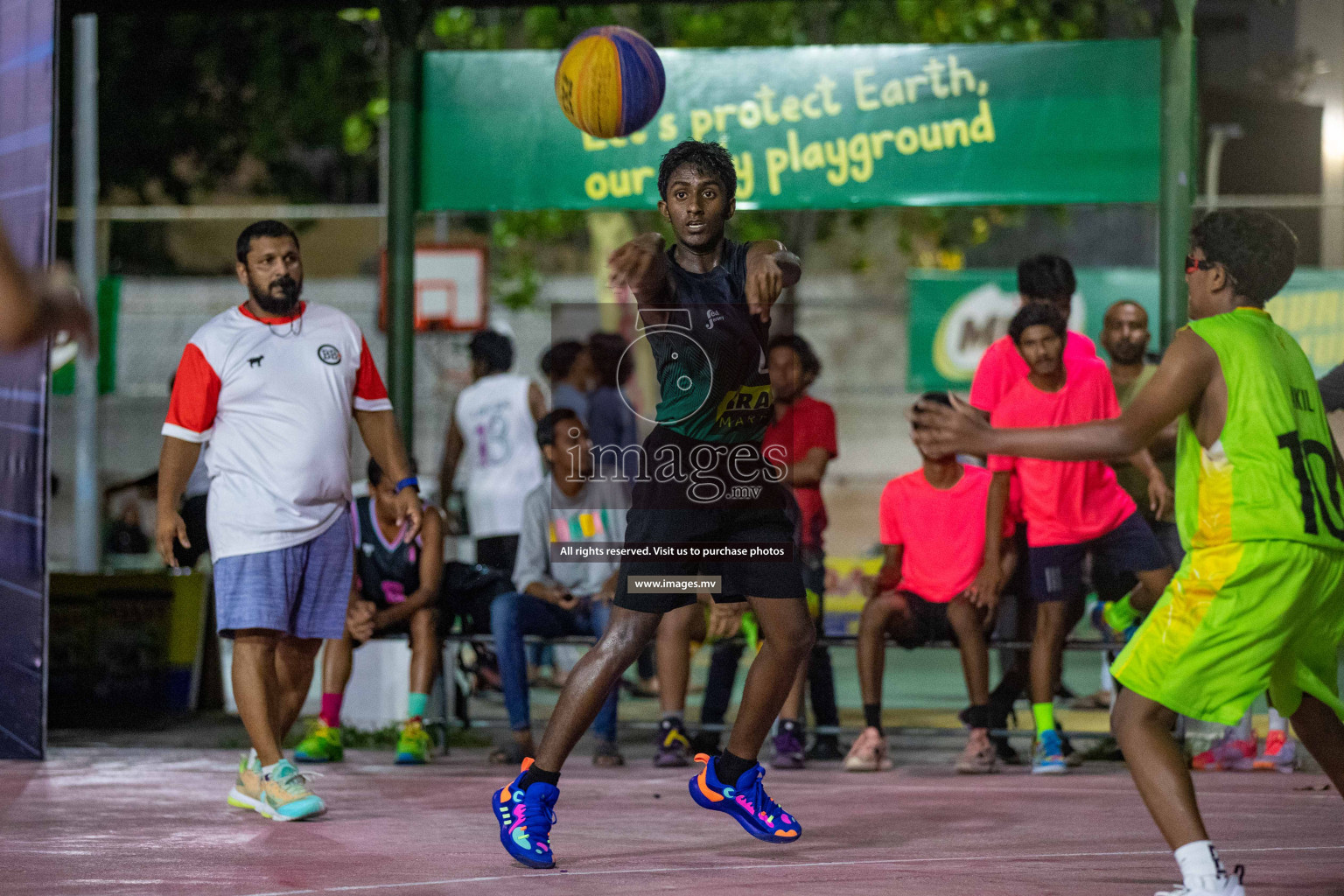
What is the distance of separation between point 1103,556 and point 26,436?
5095 mm

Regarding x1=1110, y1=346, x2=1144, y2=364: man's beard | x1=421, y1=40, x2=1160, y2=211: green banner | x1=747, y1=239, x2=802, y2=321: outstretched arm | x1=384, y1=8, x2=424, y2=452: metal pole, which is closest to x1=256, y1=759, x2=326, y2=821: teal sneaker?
x1=747, y1=239, x2=802, y2=321: outstretched arm

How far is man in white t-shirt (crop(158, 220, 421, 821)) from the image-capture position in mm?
6219

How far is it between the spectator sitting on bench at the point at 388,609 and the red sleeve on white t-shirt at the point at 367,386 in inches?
59.0

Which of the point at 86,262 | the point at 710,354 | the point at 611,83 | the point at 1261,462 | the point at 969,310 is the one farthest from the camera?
the point at 969,310

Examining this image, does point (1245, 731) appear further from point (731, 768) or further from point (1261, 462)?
point (1261, 462)

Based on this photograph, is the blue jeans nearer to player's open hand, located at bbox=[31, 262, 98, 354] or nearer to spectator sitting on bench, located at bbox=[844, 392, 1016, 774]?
spectator sitting on bench, located at bbox=[844, 392, 1016, 774]

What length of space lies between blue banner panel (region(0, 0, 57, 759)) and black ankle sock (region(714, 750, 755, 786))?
378 cm

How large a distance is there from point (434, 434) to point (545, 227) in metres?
3.52

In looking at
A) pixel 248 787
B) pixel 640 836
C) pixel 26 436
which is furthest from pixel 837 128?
pixel 248 787

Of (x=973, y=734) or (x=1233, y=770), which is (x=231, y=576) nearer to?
(x=973, y=734)

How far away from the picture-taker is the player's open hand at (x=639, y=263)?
191 inches

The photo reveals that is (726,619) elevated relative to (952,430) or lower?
lower

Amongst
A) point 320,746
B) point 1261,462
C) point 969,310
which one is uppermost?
point 969,310

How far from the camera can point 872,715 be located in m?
8.05
